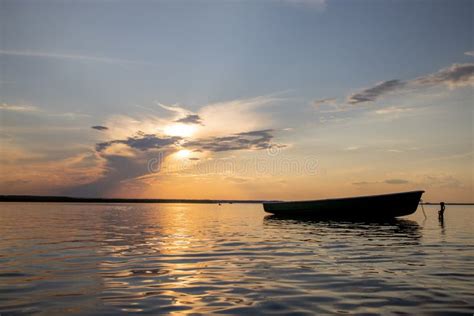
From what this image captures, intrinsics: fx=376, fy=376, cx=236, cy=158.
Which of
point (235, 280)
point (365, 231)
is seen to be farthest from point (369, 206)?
point (235, 280)

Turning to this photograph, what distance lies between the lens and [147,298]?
929 centimetres

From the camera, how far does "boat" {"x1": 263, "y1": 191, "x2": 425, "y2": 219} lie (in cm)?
4679

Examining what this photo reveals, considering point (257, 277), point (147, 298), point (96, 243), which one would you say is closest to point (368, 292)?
point (257, 277)

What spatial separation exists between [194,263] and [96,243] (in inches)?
365

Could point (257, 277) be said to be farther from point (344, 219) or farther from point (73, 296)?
point (344, 219)

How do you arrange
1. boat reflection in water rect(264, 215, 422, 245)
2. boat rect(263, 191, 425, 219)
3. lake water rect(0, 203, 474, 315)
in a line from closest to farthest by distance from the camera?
lake water rect(0, 203, 474, 315), boat reflection in water rect(264, 215, 422, 245), boat rect(263, 191, 425, 219)

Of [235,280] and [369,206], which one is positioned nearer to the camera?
[235,280]

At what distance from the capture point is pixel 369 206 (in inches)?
1896

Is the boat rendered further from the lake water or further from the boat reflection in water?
the lake water

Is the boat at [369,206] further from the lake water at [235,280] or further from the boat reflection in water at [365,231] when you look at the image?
the lake water at [235,280]

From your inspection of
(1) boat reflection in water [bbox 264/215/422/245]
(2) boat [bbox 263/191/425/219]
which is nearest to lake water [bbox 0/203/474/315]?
(1) boat reflection in water [bbox 264/215/422/245]

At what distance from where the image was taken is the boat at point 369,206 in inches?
1842

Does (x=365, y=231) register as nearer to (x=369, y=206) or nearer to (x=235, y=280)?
(x=369, y=206)

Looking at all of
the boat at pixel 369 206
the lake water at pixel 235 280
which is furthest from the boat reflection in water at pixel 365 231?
the boat at pixel 369 206
